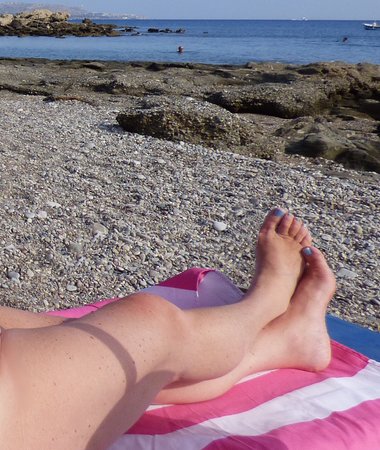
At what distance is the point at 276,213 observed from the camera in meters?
2.70

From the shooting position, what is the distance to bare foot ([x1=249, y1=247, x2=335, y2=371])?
2037 millimetres

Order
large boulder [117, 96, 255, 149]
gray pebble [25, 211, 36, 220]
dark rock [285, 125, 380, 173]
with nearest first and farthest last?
gray pebble [25, 211, 36, 220]
large boulder [117, 96, 255, 149]
dark rock [285, 125, 380, 173]

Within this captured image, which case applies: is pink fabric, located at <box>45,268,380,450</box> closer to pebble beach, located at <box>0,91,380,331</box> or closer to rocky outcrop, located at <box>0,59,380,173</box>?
pebble beach, located at <box>0,91,380,331</box>

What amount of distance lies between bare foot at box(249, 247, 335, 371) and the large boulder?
11.5ft

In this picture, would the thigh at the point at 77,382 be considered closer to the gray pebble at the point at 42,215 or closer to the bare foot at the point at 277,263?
the bare foot at the point at 277,263

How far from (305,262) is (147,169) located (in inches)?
99.0

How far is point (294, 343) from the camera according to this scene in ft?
6.87

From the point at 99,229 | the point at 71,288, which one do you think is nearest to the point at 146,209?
the point at 99,229

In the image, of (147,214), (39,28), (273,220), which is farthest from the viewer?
(39,28)

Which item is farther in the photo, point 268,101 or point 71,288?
point 268,101

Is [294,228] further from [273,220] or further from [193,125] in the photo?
[193,125]

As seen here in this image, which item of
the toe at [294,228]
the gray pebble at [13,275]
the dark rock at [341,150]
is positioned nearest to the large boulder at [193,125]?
the dark rock at [341,150]

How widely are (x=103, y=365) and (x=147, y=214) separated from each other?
261 cm

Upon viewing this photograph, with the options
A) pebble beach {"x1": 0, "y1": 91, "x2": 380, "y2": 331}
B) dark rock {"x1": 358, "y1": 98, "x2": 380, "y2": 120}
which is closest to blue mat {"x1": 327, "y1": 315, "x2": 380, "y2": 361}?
pebble beach {"x1": 0, "y1": 91, "x2": 380, "y2": 331}
